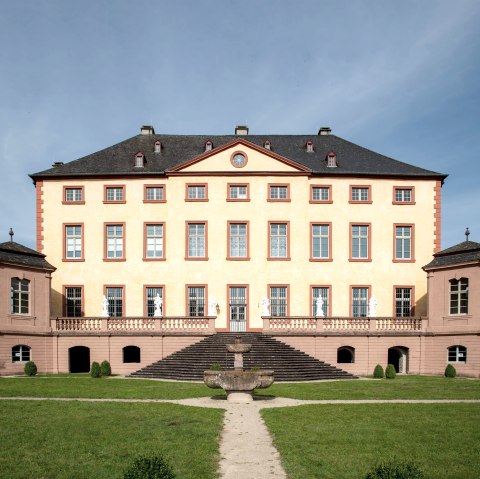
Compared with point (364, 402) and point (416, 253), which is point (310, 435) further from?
point (416, 253)

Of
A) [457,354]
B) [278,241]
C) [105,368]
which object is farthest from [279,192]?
[105,368]

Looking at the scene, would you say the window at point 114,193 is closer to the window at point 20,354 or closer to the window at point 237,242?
the window at point 237,242

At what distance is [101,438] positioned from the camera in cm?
1248

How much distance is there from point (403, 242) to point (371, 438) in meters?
27.6

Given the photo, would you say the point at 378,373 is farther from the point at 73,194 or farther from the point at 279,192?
the point at 73,194

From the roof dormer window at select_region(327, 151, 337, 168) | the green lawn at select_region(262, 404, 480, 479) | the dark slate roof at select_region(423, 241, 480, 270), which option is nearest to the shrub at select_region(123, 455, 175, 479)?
the green lawn at select_region(262, 404, 480, 479)

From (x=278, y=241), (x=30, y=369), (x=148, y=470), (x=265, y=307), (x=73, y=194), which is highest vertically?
(x=73, y=194)

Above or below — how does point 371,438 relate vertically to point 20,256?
below

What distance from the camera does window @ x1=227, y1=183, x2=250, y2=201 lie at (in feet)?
125

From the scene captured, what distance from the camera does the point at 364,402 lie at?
1880 cm

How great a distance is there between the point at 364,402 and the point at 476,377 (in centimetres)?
1528

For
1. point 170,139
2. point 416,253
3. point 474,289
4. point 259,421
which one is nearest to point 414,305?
point 416,253

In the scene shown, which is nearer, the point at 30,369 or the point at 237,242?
the point at 30,369

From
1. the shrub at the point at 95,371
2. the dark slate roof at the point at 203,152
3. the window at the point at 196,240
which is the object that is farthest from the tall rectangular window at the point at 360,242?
the shrub at the point at 95,371
